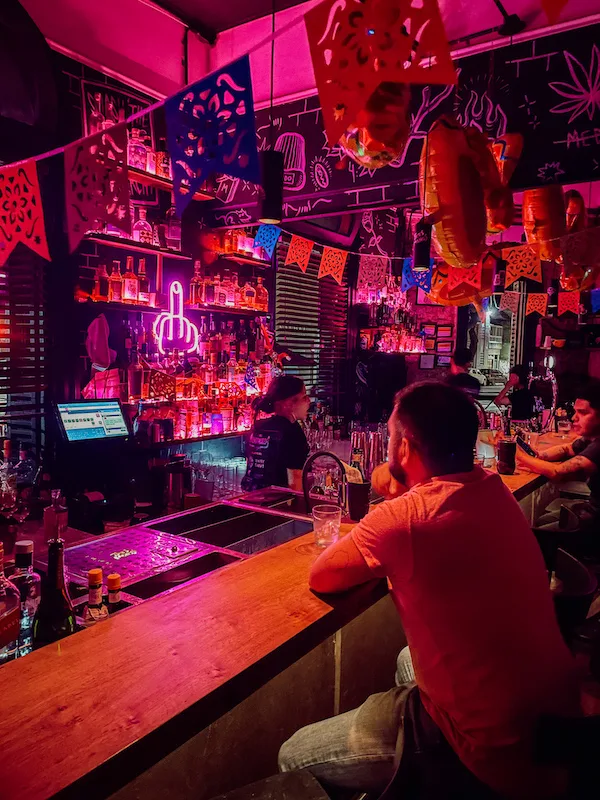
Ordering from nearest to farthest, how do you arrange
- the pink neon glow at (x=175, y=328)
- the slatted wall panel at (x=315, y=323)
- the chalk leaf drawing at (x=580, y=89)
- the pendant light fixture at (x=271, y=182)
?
the pendant light fixture at (x=271, y=182) < the chalk leaf drawing at (x=580, y=89) < the pink neon glow at (x=175, y=328) < the slatted wall panel at (x=315, y=323)

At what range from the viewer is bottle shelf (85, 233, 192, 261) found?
4.15 m

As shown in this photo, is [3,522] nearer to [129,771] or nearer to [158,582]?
[158,582]

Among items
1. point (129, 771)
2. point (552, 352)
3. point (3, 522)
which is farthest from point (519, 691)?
point (552, 352)

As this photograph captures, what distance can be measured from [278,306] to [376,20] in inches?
188

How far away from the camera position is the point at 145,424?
446 cm

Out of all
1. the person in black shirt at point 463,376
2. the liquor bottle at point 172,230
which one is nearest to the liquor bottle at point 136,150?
the liquor bottle at point 172,230

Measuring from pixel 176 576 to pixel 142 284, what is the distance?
3128mm

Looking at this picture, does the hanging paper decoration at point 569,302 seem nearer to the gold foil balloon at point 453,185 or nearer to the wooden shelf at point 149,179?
the wooden shelf at point 149,179

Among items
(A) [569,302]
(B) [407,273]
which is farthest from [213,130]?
(A) [569,302]

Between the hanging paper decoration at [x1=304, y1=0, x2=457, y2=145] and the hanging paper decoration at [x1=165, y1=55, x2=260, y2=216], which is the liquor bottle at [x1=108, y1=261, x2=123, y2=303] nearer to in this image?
the hanging paper decoration at [x1=165, y1=55, x2=260, y2=216]

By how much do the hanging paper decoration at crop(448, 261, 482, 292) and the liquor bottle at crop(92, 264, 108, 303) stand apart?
8.37ft

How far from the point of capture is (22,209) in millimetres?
3027

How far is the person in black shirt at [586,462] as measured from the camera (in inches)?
139

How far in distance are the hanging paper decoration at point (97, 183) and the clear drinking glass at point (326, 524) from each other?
1620 millimetres
